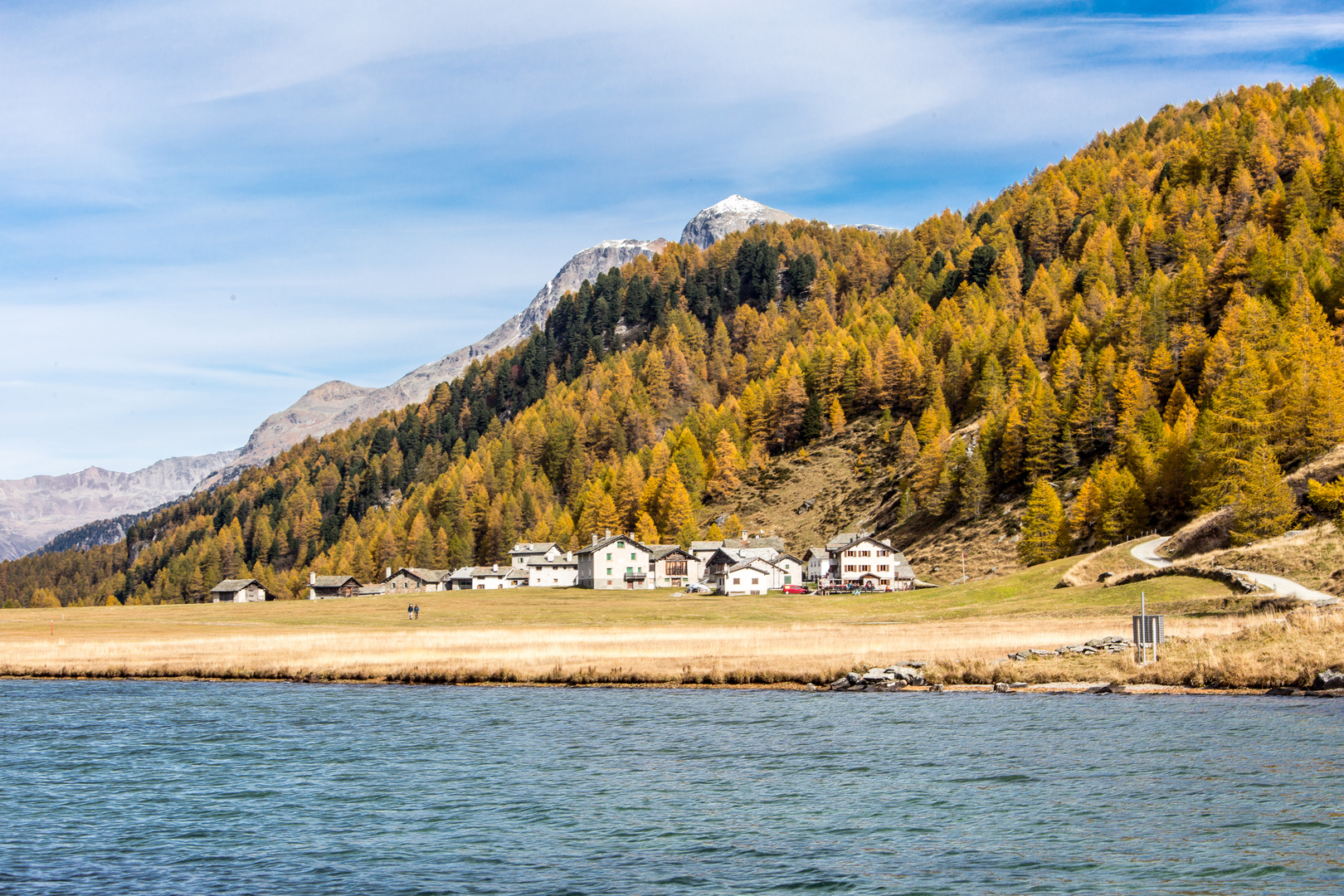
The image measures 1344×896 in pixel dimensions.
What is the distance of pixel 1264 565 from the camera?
68312 millimetres

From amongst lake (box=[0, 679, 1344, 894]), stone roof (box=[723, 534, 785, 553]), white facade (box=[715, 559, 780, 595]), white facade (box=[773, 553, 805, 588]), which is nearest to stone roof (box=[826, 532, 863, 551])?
white facade (box=[773, 553, 805, 588])

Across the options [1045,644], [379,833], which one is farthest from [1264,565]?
[379,833]

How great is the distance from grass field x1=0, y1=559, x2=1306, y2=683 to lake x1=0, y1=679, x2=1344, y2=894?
10.4 m

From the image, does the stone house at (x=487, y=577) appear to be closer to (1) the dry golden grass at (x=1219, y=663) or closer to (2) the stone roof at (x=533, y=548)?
(2) the stone roof at (x=533, y=548)

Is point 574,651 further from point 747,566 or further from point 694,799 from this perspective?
point 747,566

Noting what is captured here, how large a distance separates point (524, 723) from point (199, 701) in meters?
18.6

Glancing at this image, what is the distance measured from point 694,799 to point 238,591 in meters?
183

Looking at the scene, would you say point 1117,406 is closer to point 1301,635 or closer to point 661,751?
point 1301,635

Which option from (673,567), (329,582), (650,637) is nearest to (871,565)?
(673,567)

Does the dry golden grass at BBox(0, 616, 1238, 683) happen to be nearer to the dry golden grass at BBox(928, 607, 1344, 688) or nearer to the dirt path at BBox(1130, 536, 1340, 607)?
the dry golden grass at BBox(928, 607, 1344, 688)

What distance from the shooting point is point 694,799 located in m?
25.3

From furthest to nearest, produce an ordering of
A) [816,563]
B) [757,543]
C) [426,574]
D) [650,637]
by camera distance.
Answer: [426,574] < [816,563] < [757,543] < [650,637]

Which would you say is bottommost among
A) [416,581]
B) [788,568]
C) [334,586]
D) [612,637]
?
[334,586]

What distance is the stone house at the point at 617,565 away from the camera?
5482 inches
